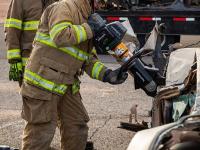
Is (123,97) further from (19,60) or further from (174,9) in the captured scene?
(174,9)

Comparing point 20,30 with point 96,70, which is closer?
point 96,70

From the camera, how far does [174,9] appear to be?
474 inches

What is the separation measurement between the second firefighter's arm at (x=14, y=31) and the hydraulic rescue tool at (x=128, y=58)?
4.14 feet

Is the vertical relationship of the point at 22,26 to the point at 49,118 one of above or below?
above

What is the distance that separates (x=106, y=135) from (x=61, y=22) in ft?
7.03

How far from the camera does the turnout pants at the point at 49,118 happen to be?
5.05m

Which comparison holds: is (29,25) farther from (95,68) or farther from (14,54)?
(95,68)

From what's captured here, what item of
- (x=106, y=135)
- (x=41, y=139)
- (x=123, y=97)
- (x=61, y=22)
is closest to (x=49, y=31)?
(x=61, y=22)

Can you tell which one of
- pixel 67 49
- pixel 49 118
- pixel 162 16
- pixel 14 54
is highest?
pixel 67 49

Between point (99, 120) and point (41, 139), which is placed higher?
point (41, 139)

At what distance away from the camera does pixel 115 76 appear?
5199 mm

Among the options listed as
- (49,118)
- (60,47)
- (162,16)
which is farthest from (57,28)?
(162,16)

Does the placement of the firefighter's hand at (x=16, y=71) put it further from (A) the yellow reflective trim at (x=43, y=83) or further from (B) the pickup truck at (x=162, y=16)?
(B) the pickup truck at (x=162, y=16)

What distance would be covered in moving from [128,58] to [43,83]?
0.71 m
